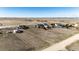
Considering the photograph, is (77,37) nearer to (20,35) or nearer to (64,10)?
(64,10)

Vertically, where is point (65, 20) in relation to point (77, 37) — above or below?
above

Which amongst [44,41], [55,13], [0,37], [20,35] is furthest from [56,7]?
[0,37]
